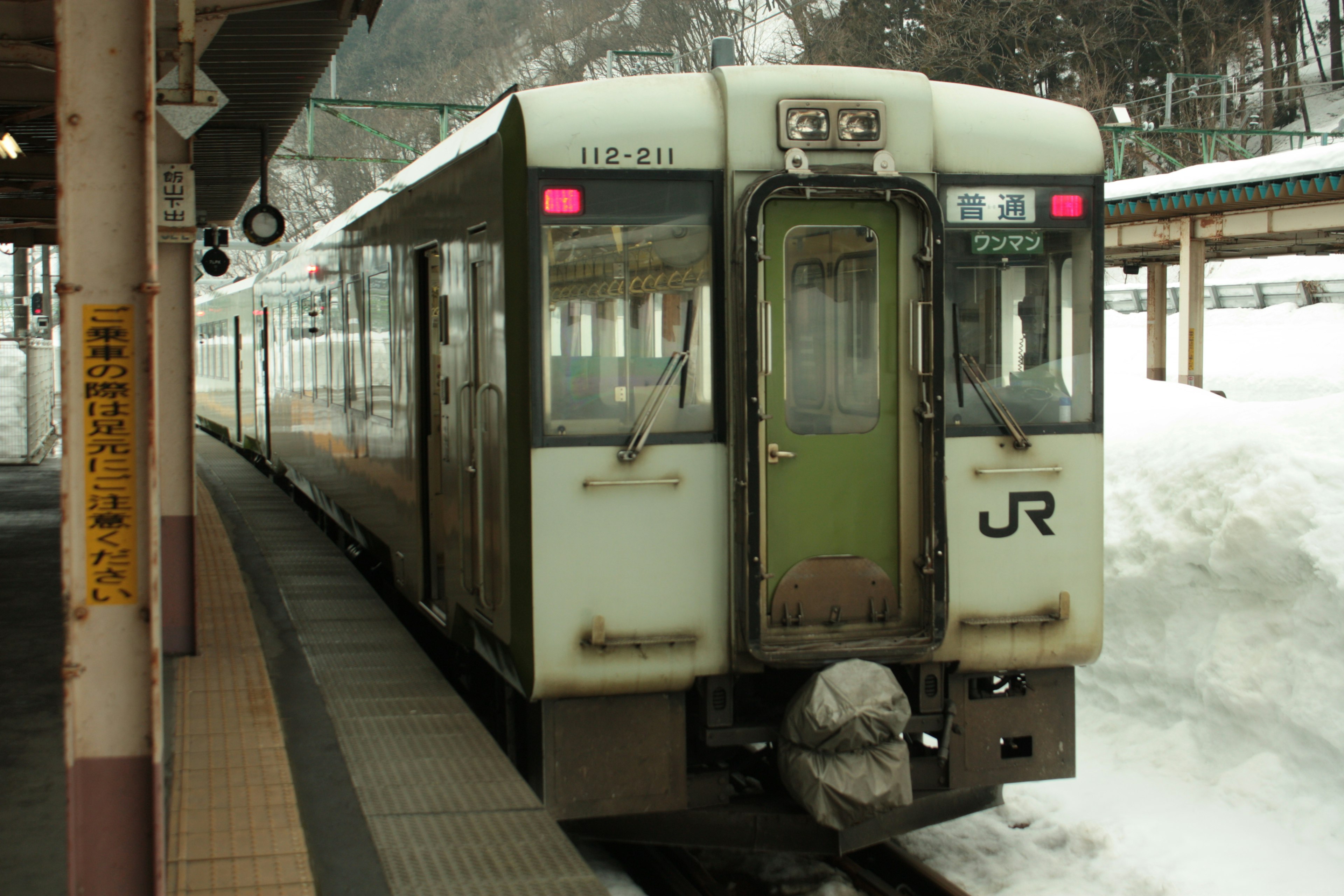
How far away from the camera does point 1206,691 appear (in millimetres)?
7137

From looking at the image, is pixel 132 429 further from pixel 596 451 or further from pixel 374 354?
pixel 374 354

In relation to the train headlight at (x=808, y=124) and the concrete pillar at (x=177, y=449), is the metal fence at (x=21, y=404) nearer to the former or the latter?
the concrete pillar at (x=177, y=449)

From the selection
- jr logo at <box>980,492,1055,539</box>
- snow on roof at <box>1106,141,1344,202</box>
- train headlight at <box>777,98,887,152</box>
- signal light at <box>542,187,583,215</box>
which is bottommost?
jr logo at <box>980,492,1055,539</box>

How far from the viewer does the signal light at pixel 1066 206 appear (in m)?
4.91

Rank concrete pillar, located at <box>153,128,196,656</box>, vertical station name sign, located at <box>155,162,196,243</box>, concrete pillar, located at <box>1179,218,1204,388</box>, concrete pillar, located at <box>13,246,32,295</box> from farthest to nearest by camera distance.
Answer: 1. concrete pillar, located at <box>13,246,32,295</box>
2. concrete pillar, located at <box>1179,218,1204,388</box>
3. vertical station name sign, located at <box>155,162,196,243</box>
4. concrete pillar, located at <box>153,128,196,656</box>

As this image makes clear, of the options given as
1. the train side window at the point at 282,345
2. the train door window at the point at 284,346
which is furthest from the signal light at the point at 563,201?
the train side window at the point at 282,345

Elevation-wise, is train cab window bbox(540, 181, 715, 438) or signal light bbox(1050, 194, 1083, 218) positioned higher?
signal light bbox(1050, 194, 1083, 218)

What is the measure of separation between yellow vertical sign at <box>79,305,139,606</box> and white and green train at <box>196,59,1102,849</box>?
5.69 ft

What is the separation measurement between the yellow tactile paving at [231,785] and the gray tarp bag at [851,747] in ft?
5.50

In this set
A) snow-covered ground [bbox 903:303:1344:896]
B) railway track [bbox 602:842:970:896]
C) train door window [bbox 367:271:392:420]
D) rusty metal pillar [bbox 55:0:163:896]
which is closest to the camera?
rusty metal pillar [bbox 55:0:163:896]

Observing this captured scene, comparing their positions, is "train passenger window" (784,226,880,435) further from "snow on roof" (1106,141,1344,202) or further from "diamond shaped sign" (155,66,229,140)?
"snow on roof" (1106,141,1344,202)

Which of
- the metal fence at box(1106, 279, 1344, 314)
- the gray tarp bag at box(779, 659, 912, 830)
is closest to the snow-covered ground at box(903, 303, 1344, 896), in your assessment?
the gray tarp bag at box(779, 659, 912, 830)

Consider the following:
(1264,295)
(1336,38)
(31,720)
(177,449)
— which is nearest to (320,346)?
(177,449)

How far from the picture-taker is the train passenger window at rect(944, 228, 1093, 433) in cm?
483
